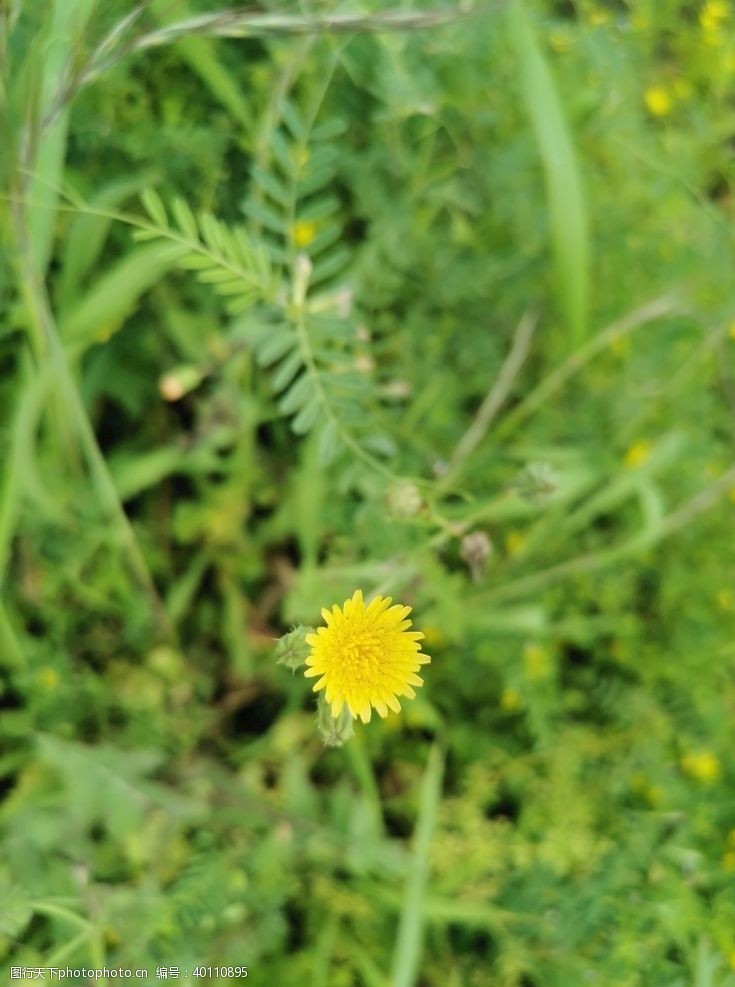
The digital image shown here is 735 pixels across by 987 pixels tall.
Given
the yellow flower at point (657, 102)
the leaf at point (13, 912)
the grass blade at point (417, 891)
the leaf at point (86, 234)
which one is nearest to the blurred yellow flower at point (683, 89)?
the yellow flower at point (657, 102)

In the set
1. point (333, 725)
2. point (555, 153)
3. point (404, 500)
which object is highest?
point (555, 153)

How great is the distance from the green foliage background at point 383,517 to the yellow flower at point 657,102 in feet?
0.33

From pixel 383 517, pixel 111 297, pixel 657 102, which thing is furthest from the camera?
pixel 657 102

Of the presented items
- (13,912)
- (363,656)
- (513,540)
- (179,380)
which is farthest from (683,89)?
(13,912)

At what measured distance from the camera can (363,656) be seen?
0.69m

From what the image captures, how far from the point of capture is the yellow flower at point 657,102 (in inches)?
66.3

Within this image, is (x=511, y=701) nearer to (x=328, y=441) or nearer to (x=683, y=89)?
(x=328, y=441)

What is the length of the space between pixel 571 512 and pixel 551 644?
227 mm

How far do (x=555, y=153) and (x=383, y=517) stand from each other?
24.9 inches

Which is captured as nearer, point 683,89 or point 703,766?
point 703,766

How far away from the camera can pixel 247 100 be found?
4.50 ft

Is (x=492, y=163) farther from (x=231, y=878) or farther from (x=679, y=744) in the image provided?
(x=231, y=878)

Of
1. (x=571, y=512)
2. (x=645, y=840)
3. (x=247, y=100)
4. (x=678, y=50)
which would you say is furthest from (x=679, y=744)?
(x=678, y=50)

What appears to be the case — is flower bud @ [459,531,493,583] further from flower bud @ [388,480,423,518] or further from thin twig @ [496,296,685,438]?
thin twig @ [496,296,685,438]
